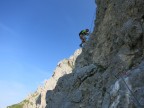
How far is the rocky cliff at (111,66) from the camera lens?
45.9 feet

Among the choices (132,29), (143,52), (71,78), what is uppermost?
(71,78)

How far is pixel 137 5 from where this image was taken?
744 inches

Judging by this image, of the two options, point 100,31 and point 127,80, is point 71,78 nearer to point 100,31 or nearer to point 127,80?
point 100,31

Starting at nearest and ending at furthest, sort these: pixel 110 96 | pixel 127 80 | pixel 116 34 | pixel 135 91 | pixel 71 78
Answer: pixel 135 91 → pixel 127 80 → pixel 110 96 → pixel 116 34 → pixel 71 78

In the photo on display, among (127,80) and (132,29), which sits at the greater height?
(132,29)

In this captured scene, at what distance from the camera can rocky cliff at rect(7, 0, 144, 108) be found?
45.9 feet

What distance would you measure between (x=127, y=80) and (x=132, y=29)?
4.30m

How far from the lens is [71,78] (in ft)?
76.7

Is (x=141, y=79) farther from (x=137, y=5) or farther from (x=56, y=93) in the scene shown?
(x=56, y=93)

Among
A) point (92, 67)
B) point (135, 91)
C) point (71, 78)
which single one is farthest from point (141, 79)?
point (71, 78)

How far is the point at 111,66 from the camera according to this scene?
61.6 feet

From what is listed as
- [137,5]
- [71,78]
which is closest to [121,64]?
[137,5]

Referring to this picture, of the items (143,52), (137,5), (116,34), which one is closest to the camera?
(143,52)

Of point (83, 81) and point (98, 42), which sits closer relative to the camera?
point (83, 81)
